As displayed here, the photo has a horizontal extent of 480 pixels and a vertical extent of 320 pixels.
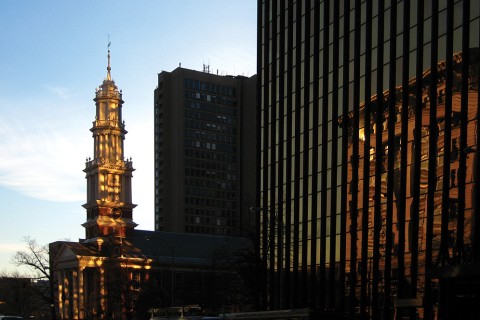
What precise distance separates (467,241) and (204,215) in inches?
5931

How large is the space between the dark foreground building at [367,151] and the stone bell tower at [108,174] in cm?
7962

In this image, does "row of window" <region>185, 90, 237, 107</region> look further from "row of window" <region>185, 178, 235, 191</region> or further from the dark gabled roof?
the dark gabled roof

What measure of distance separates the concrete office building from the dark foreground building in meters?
118

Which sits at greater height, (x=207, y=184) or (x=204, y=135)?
(x=204, y=135)

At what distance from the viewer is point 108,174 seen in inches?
5989

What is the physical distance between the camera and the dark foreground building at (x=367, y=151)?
153 ft

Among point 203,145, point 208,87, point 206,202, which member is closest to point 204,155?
point 203,145

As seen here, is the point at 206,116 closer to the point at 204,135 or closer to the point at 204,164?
the point at 204,135

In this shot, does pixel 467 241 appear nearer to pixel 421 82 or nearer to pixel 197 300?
pixel 421 82

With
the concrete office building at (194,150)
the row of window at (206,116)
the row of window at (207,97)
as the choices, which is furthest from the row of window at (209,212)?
the row of window at (207,97)

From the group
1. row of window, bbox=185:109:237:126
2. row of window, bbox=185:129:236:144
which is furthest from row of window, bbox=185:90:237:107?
row of window, bbox=185:129:236:144

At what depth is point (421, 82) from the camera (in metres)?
49.9

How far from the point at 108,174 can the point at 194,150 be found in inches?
1737

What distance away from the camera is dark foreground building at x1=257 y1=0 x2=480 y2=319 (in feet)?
153
